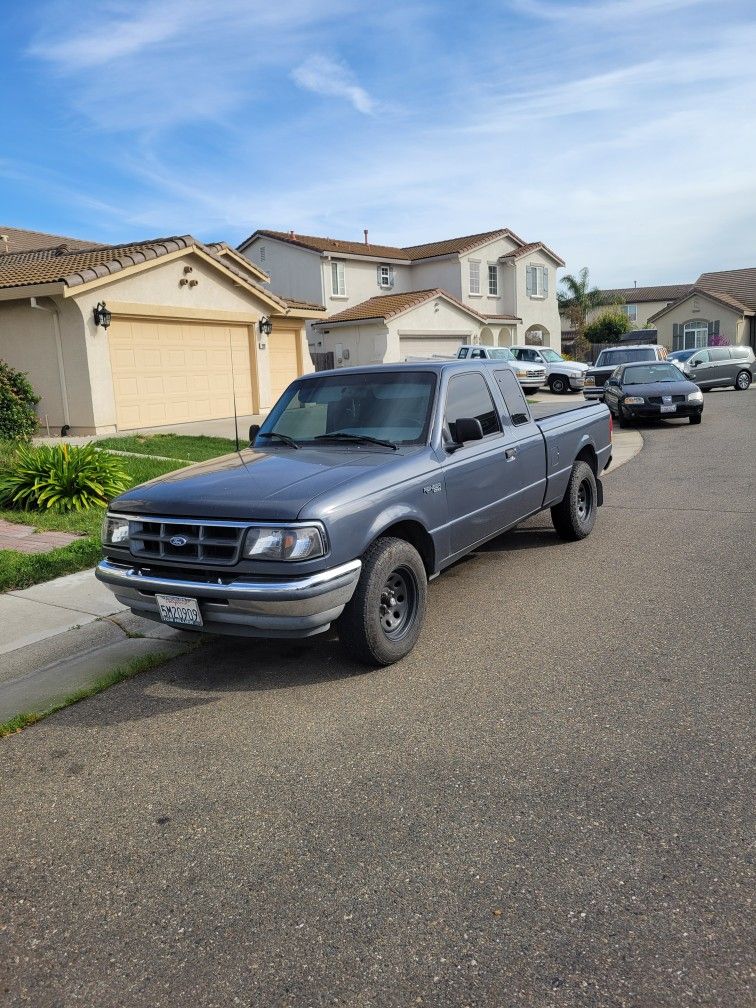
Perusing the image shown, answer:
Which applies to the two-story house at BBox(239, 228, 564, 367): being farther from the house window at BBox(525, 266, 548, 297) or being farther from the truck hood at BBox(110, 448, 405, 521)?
the truck hood at BBox(110, 448, 405, 521)

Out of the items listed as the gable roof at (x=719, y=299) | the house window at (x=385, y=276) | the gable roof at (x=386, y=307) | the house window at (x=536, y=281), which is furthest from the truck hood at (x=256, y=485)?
the gable roof at (x=719, y=299)

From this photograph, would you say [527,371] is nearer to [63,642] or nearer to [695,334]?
[63,642]

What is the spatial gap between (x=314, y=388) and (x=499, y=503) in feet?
5.34

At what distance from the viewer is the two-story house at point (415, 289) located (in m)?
33.1

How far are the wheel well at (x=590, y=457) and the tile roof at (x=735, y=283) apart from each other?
47286 millimetres

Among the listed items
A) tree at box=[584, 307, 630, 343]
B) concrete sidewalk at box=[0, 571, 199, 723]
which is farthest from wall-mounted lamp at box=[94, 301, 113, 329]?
tree at box=[584, 307, 630, 343]

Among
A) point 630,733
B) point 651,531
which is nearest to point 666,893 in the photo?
point 630,733

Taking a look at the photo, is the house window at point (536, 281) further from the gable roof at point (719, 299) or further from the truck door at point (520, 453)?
the truck door at point (520, 453)

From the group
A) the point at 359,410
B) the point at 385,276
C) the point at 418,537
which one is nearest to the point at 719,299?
the point at 385,276

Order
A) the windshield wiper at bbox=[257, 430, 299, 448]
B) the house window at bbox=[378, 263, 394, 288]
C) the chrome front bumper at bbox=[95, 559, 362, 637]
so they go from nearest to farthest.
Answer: the chrome front bumper at bbox=[95, 559, 362, 637] < the windshield wiper at bbox=[257, 430, 299, 448] < the house window at bbox=[378, 263, 394, 288]

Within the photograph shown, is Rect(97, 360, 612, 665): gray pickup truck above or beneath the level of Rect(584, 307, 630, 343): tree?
beneath

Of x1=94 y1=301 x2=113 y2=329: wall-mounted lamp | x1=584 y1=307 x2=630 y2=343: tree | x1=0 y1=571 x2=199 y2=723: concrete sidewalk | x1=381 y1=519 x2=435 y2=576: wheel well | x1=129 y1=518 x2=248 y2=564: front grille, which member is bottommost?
x1=0 y1=571 x2=199 y2=723: concrete sidewalk

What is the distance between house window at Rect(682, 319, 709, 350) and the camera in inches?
1965

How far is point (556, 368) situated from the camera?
94.0ft
